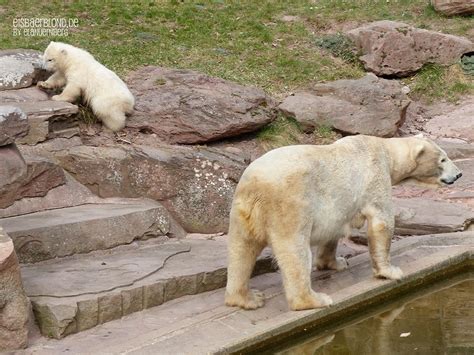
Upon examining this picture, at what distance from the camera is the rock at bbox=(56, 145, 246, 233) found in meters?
8.59

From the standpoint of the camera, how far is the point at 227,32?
14914 mm

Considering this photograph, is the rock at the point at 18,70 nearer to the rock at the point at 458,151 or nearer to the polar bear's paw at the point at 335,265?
the polar bear's paw at the point at 335,265

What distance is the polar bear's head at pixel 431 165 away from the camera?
293 inches

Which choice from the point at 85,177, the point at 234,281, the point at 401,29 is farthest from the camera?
the point at 401,29

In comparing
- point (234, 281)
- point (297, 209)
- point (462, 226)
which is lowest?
point (462, 226)

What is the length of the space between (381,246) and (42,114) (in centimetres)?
433

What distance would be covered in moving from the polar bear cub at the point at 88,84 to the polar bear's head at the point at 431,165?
3910mm

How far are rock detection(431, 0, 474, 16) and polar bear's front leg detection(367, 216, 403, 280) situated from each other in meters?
10.2

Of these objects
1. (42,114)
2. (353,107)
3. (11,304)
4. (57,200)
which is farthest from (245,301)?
(353,107)

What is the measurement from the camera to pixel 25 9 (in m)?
14.4

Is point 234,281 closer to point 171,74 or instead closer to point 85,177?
point 85,177

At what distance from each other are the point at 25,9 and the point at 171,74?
14.7 feet

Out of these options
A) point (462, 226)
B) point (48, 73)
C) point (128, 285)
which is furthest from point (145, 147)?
point (462, 226)

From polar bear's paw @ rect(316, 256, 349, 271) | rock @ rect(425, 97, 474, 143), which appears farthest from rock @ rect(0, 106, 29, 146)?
rock @ rect(425, 97, 474, 143)
